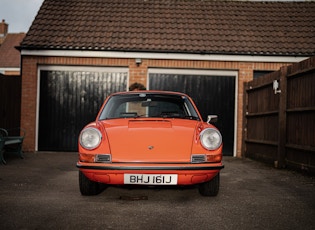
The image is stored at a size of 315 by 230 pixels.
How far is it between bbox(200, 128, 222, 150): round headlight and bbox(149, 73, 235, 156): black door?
23.2 feet

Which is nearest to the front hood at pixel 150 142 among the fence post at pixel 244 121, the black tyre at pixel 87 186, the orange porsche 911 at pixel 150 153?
the orange porsche 911 at pixel 150 153

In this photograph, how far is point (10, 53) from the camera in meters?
30.9

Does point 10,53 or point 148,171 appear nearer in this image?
point 148,171

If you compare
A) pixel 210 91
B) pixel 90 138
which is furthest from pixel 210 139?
pixel 210 91

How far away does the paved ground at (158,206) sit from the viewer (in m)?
3.56

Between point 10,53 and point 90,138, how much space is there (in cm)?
2911

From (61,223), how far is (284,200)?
2.78 meters

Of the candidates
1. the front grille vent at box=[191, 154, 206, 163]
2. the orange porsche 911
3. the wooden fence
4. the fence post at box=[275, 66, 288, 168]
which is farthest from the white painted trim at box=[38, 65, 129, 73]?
the front grille vent at box=[191, 154, 206, 163]

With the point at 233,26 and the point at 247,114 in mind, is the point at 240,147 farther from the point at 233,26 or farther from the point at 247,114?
the point at 233,26

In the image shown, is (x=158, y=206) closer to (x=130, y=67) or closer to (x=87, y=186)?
(x=87, y=186)

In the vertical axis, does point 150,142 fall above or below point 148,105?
below

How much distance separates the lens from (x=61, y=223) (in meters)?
3.52

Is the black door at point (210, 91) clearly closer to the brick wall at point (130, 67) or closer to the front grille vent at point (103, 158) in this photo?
the brick wall at point (130, 67)

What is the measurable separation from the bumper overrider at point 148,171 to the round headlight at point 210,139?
0.69 feet
